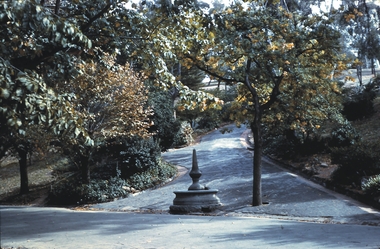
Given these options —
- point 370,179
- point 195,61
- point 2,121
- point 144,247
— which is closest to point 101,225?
point 144,247

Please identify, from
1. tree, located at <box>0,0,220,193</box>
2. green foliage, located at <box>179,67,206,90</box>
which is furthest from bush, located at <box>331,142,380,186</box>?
green foliage, located at <box>179,67,206,90</box>

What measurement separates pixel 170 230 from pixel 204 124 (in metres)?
34.6

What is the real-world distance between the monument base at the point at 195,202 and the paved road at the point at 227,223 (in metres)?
0.48

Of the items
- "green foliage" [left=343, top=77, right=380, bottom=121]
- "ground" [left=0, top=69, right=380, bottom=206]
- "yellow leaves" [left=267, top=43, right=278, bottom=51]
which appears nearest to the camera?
"yellow leaves" [left=267, top=43, right=278, bottom=51]

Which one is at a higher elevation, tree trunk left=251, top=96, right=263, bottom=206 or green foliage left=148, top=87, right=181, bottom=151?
green foliage left=148, top=87, right=181, bottom=151

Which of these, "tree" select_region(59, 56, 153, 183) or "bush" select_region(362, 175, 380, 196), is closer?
"bush" select_region(362, 175, 380, 196)

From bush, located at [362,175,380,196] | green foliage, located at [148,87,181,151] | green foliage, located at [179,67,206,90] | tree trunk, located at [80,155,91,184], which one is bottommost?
bush, located at [362,175,380,196]

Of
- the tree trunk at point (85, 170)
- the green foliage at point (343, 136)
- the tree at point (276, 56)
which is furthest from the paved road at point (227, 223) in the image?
the green foliage at point (343, 136)

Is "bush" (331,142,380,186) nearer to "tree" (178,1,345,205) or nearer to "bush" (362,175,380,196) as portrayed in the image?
"bush" (362,175,380,196)

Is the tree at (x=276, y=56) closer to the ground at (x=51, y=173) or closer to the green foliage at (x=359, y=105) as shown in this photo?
the ground at (x=51, y=173)

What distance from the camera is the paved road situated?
766 centimetres

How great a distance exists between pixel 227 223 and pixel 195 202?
441cm

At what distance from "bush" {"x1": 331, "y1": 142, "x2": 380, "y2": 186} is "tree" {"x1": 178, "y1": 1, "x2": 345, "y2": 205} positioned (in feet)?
5.62

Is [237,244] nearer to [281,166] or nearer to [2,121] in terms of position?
[2,121]
